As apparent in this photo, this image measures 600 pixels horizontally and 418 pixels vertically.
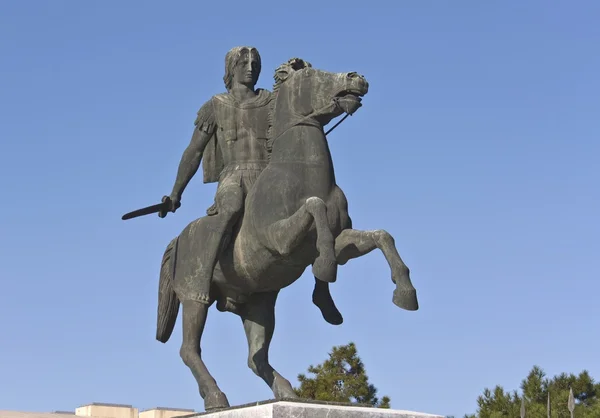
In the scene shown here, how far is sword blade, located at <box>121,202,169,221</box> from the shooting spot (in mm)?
11148

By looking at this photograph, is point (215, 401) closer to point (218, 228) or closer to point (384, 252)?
point (218, 228)

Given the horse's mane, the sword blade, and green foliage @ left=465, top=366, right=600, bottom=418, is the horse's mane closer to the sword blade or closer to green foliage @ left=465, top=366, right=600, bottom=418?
the sword blade

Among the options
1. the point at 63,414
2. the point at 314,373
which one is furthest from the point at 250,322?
the point at 63,414

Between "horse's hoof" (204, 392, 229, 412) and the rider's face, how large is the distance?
9.70 feet

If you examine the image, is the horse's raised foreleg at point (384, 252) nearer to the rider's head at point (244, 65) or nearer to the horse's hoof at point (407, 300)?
the horse's hoof at point (407, 300)

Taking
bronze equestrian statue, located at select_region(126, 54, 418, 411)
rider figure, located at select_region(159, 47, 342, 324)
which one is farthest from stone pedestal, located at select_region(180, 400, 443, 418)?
rider figure, located at select_region(159, 47, 342, 324)

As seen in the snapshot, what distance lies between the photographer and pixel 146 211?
11172mm

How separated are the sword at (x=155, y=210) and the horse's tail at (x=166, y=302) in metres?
0.42

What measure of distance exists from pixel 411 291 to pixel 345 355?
43.6 ft

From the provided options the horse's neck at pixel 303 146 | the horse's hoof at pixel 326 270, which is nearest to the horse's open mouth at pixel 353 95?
the horse's neck at pixel 303 146

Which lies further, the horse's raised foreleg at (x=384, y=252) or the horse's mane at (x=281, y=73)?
the horse's mane at (x=281, y=73)

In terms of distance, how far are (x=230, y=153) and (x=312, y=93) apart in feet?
3.51

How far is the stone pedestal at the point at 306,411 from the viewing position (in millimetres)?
8711

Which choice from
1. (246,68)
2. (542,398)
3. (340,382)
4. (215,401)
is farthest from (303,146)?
(542,398)
